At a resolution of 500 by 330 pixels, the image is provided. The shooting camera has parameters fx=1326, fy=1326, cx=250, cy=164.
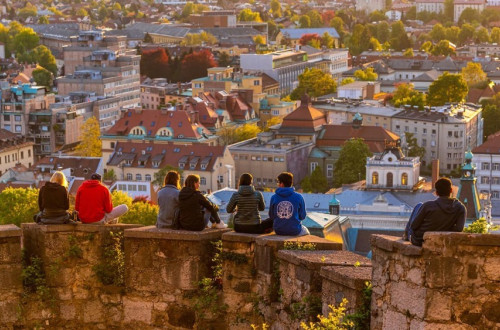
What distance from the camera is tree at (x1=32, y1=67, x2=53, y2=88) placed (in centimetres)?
11806

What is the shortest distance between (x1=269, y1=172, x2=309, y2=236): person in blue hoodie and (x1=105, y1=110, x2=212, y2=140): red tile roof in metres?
66.5

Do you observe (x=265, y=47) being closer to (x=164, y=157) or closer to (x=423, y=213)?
(x=164, y=157)

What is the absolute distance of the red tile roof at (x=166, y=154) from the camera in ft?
231

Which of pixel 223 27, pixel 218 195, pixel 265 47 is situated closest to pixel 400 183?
pixel 218 195

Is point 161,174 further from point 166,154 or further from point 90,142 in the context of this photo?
point 90,142

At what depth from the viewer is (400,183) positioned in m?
62.0

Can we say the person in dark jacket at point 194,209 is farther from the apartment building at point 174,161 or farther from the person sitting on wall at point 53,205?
the apartment building at point 174,161

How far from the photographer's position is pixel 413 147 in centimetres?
7925

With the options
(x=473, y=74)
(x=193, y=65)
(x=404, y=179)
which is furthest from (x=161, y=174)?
(x=193, y=65)

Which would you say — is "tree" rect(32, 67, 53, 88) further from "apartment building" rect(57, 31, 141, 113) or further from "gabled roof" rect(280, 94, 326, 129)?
"gabled roof" rect(280, 94, 326, 129)

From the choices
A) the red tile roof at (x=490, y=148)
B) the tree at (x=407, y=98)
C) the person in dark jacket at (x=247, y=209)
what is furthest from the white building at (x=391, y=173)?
the person in dark jacket at (x=247, y=209)

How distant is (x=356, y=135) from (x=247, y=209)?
213ft

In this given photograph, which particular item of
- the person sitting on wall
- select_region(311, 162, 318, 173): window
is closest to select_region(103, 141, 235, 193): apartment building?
select_region(311, 162, 318, 173): window

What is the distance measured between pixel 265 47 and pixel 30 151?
58149mm
